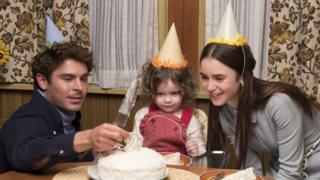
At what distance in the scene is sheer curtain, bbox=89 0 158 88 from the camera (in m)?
3.01

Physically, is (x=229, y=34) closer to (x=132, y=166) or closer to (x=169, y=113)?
(x=169, y=113)

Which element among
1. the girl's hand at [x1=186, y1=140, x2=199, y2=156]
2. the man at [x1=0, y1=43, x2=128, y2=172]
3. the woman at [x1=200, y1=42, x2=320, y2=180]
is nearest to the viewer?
the man at [x1=0, y1=43, x2=128, y2=172]

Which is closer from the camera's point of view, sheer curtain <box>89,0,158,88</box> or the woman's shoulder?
the woman's shoulder

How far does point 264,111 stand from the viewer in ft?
6.83

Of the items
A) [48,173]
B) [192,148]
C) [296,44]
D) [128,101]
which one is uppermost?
[296,44]

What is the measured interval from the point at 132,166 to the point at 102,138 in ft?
0.39

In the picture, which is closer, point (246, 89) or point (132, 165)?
point (132, 165)

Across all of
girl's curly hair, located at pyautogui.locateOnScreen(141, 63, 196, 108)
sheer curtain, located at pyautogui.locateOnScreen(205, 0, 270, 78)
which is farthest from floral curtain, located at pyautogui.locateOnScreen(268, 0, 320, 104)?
girl's curly hair, located at pyautogui.locateOnScreen(141, 63, 196, 108)

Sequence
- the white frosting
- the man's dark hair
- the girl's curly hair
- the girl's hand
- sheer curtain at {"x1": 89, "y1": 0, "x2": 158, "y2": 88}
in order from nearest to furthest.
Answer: the white frosting < the man's dark hair < the girl's hand < the girl's curly hair < sheer curtain at {"x1": 89, "y1": 0, "x2": 158, "y2": 88}

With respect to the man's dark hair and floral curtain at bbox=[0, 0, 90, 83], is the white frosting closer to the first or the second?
the man's dark hair

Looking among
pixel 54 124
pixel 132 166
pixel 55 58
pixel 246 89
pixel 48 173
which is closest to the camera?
pixel 132 166

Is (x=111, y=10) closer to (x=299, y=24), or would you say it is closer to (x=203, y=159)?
(x=299, y=24)

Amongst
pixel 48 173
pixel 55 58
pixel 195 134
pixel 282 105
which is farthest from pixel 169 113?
pixel 48 173

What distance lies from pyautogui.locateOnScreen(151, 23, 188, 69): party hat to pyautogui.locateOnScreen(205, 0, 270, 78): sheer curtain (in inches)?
18.2
